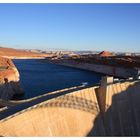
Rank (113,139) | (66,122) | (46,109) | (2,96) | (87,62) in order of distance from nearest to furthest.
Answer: (113,139)
(46,109)
(66,122)
(2,96)
(87,62)

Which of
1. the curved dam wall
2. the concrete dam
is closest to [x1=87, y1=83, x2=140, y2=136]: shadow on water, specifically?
the concrete dam

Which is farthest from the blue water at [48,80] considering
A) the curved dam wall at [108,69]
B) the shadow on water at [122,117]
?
the shadow on water at [122,117]

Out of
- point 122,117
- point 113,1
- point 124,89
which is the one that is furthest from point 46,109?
point 113,1

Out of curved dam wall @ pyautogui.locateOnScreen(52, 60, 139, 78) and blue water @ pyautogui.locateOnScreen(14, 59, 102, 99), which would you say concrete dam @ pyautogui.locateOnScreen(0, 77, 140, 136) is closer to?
blue water @ pyautogui.locateOnScreen(14, 59, 102, 99)

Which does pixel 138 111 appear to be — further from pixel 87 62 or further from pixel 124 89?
pixel 87 62

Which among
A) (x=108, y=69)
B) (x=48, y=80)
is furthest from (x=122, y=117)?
(x=108, y=69)

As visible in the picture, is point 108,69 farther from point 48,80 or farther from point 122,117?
point 122,117

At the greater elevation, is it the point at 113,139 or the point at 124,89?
the point at 113,139

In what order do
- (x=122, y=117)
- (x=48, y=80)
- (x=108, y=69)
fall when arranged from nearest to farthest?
(x=122, y=117), (x=48, y=80), (x=108, y=69)
